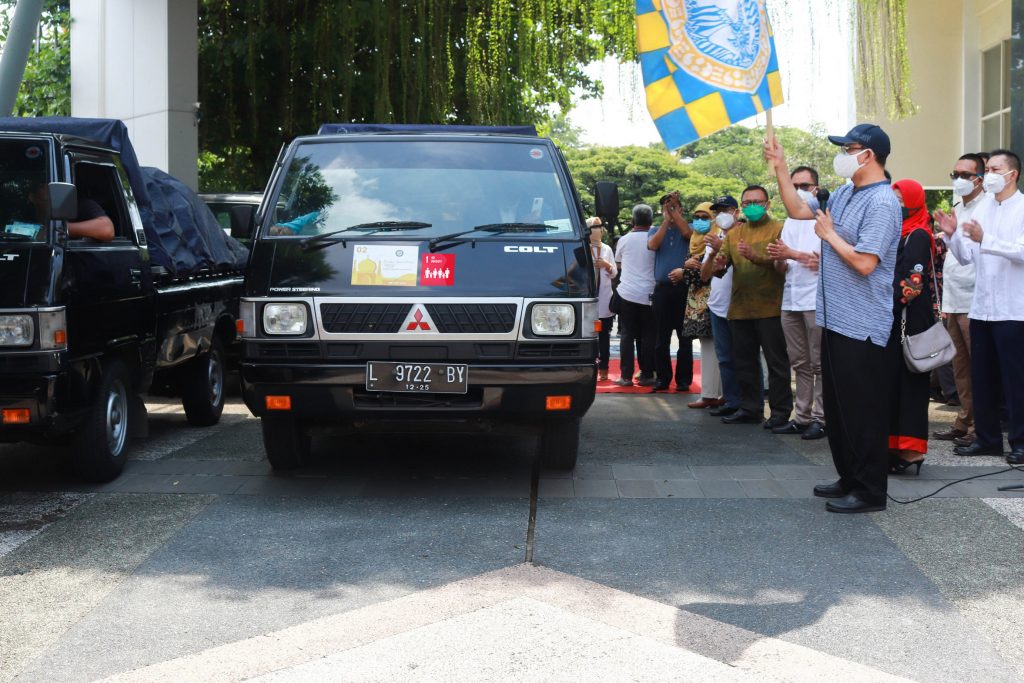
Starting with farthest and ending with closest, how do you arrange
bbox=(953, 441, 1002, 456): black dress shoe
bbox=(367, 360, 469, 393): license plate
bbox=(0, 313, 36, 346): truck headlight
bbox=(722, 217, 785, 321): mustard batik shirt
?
bbox=(722, 217, 785, 321): mustard batik shirt, bbox=(953, 441, 1002, 456): black dress shoe, bbox=(367, 360, 469, 393): license plate, bbox=(0, 313, 36, 346): truck headlight

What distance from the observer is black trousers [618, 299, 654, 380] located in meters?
12.4

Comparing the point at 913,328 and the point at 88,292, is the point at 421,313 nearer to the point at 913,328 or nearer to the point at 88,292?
the point at 88,292

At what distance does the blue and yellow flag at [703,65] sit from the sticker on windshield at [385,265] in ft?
5.64

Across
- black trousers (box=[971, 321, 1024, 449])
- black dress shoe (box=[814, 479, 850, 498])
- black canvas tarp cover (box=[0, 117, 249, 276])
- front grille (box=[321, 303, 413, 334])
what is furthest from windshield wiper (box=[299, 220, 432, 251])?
black trousers (box=[971, 321, 1024, 449])

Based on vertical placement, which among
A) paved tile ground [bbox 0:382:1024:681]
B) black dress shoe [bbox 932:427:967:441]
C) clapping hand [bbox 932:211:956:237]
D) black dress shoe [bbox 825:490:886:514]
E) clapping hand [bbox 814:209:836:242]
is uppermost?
clapping hand [bbox 932:211:956:237]

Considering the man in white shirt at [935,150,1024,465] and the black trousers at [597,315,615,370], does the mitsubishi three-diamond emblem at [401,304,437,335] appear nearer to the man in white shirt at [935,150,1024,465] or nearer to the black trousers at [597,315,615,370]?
the man in white shirt at [935,150,1024,465]

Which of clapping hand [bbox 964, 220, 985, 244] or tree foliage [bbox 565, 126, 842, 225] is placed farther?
tree foliage [bbox 565, 126, 842, 225]

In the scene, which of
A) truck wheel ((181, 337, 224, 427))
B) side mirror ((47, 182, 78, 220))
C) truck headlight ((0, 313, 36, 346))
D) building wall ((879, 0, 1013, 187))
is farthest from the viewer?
building wall ((879, 0, 1013, 187))

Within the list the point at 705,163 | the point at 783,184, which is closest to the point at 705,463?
the point at 783,184

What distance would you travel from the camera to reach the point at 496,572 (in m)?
5.29

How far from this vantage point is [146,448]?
851 centimetres

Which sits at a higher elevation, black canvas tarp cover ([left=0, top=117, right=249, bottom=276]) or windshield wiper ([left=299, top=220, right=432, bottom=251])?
black canvas tarp cover ([left=0, top=117, right=249, bottom=276])

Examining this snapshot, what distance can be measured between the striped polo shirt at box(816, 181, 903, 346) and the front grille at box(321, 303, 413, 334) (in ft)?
7.44

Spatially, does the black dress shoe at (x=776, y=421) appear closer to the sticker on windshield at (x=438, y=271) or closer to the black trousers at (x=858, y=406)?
the black trousers at (x=858, y=406)
